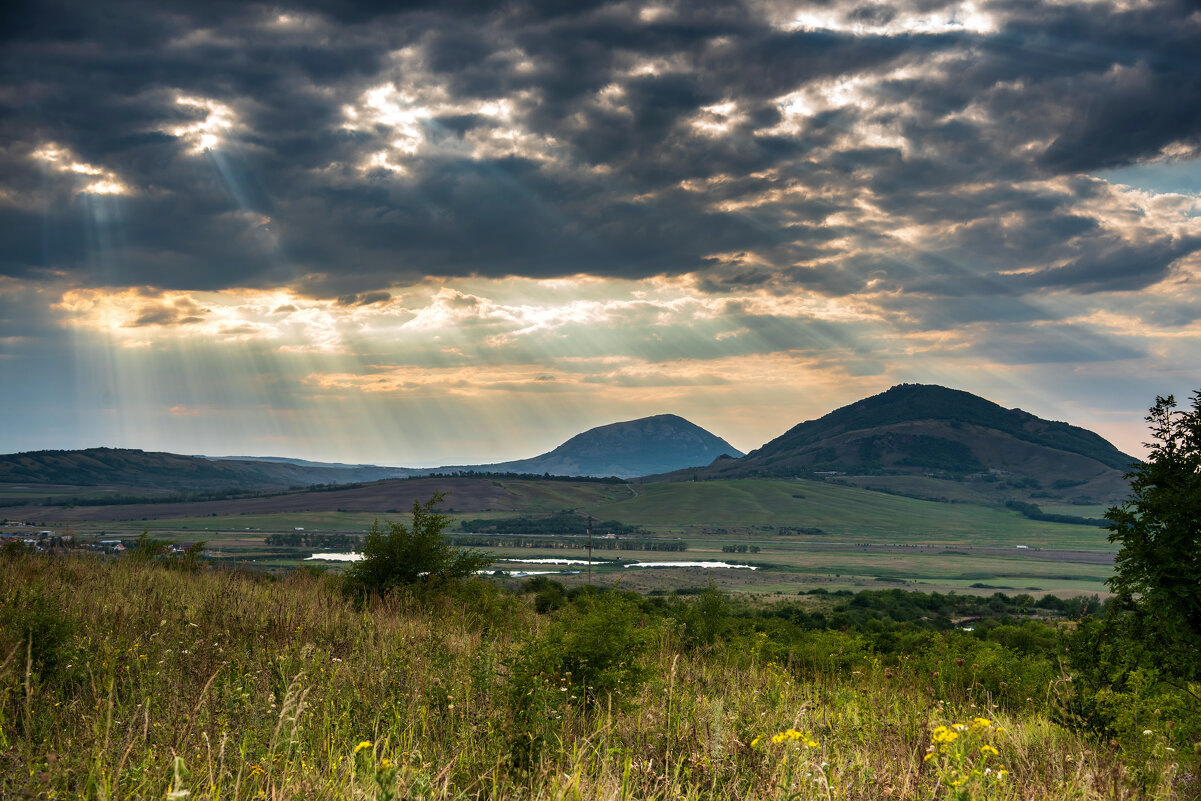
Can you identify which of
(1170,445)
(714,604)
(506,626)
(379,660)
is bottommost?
(714,604)

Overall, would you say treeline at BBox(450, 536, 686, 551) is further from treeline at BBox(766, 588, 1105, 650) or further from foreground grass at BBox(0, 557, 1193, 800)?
foreground grass at BBox(0, 557, 1193, 800)

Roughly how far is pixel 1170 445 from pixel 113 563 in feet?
61.4

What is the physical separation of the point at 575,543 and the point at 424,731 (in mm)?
172512

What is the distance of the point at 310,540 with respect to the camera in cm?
15262

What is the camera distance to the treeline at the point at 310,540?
142875mm

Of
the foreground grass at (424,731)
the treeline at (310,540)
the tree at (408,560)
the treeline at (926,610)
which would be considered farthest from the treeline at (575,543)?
the foreground grass at (424,731)

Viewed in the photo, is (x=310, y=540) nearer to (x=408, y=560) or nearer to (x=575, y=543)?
(x=575, y=543)

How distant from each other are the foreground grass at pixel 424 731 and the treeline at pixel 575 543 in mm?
160044

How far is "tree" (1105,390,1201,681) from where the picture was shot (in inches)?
286

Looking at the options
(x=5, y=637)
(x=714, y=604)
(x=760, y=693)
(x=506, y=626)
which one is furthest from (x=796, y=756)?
(x=714, y=604)

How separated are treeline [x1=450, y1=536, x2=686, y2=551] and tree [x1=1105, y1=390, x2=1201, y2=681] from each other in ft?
527

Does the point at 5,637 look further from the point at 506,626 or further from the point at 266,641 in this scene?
the point at 506,626

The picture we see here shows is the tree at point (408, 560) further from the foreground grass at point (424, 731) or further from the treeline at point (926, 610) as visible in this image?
the treeline at point (926, 610)

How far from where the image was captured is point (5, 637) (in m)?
6.55
